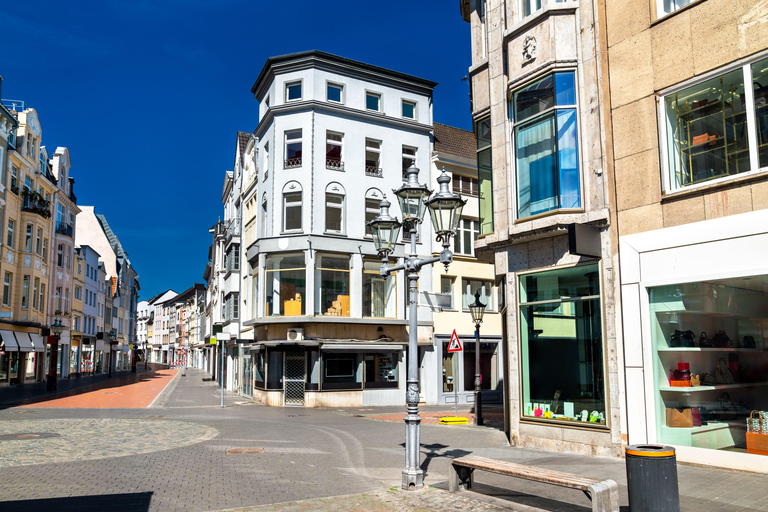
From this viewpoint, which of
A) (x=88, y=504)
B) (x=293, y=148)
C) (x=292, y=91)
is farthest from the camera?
(x=292, y=91)

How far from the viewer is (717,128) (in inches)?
420

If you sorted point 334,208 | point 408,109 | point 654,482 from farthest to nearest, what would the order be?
point 408,109 → point 334,208 → point 654,482

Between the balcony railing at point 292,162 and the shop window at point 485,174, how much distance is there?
14.3 meters

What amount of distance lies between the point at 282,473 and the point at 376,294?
18.8 metres

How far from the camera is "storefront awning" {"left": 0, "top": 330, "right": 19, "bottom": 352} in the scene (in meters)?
36.7

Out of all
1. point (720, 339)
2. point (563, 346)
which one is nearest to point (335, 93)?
point (563, 346)

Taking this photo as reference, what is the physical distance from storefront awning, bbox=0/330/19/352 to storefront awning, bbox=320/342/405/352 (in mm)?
21592

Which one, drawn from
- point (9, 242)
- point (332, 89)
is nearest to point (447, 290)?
point (332, 89)

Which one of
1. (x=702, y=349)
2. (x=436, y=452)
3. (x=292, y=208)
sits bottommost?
(x=436, y=452)

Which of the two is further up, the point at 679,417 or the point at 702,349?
the point at 702,349

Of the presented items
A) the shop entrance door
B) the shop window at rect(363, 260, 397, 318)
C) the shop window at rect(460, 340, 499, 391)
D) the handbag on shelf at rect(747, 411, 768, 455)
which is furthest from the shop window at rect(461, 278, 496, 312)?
the handbag on shelf at rect(747, 411, 768, 455)

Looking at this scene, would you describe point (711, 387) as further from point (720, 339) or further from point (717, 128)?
point (717, 128)

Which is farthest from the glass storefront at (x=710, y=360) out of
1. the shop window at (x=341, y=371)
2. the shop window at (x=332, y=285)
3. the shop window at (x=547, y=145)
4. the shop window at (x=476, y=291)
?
the shop window at (x=476, y=291)

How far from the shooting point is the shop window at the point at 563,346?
12258 mm
